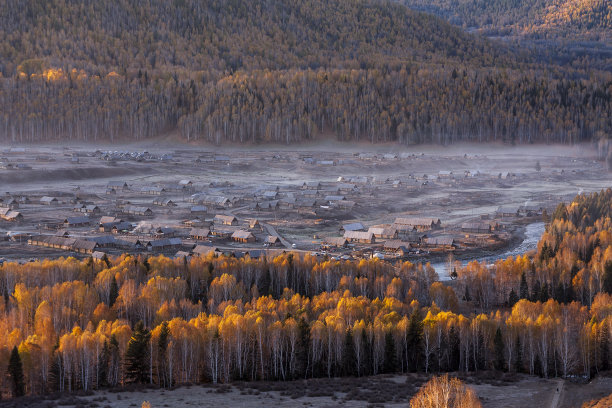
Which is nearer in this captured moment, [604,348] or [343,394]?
A: [343,394]

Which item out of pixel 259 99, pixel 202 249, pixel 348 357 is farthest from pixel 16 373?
pixel 259 99

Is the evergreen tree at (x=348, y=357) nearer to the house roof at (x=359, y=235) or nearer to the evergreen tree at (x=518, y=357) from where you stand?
the evergreen tree at (x=518, y=357)

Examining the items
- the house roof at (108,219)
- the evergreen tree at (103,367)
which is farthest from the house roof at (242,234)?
the evergreen tree at (103,367)

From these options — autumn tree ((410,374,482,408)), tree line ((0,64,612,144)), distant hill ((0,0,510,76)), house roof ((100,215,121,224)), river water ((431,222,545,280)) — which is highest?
distant hill ((0,0,510,76))

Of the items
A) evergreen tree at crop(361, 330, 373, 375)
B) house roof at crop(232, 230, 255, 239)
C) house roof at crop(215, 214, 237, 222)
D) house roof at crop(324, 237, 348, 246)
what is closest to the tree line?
house roof at crop(215, 214, 237, 222)

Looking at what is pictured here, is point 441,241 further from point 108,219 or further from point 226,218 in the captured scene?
point 108,219

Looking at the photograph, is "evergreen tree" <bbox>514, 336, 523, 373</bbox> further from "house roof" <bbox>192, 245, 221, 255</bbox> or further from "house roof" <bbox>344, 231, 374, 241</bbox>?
"house roof" <bbox>344, 231, 374, 241</bbox>

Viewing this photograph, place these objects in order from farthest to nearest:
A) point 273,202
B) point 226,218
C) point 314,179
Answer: point 314,179, point 273,202, point 226,218
